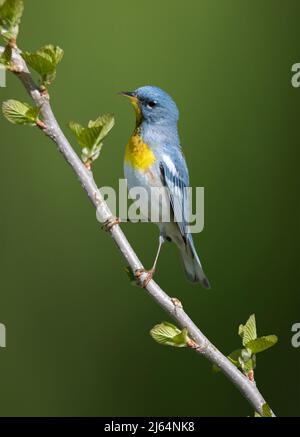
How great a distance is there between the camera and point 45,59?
134cm

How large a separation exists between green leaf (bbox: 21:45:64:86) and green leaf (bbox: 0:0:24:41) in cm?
5

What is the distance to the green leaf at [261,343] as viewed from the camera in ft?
4.70

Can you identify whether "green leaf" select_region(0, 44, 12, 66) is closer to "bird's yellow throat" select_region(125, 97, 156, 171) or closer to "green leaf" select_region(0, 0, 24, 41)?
"green leaf" select_region(0, 0, 24, 41)

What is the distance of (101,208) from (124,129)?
1.90m

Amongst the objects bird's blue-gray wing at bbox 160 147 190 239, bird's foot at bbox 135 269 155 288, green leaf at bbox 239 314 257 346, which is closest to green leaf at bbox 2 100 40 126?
bird's foot at bbox 135 269 155 288

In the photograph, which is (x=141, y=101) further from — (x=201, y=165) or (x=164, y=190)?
Result: (x=201, y=165)

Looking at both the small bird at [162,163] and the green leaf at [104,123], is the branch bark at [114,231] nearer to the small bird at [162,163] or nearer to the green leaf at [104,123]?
the green leaf at [104,123]

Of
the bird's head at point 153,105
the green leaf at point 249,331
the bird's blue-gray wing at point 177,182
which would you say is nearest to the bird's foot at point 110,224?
the green leaf at point 249,331

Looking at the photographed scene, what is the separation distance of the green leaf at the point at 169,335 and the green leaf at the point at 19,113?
0.45 meters

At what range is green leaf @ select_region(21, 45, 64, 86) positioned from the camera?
1327mm

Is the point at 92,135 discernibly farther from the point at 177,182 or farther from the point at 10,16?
the point at 177,182

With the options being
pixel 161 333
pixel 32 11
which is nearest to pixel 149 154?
pixel 161 333

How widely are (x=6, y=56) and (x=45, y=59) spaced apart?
0.23 ft

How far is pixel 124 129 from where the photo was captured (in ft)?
10.7
